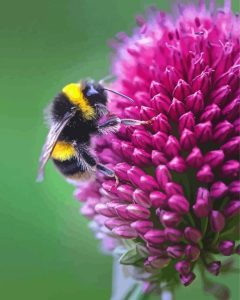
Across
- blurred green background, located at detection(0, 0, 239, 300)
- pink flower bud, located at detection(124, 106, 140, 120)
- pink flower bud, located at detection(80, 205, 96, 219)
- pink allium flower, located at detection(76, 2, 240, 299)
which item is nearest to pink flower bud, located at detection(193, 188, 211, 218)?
pink allium flower, located at detection(76, 2, 240, 299)

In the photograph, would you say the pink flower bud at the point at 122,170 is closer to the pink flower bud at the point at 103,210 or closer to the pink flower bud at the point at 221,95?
the pink flower bud at the point at 103,210

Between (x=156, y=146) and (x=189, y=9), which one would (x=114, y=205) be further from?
(x=189, y=9)

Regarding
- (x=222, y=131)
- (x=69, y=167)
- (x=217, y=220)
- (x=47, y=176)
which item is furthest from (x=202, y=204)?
(x=47, y=176)

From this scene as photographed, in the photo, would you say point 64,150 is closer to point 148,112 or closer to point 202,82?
point 148,112

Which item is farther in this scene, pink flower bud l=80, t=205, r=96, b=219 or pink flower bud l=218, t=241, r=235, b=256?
pink flower bud l=80, t=205, r=96, b=219

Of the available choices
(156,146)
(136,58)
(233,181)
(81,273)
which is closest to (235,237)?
(233,181)

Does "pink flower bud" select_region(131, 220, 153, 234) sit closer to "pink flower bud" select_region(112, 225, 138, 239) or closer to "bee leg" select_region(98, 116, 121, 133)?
"pink flower bud" select_region(112, 225, 138, 239)
